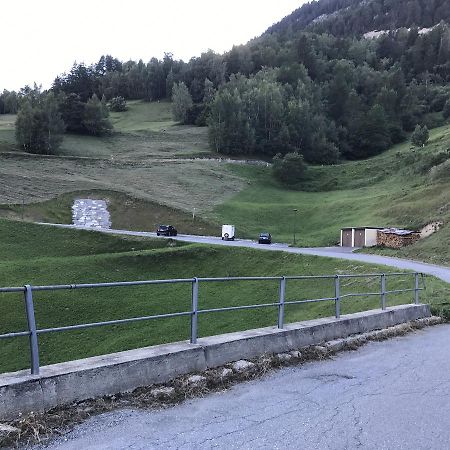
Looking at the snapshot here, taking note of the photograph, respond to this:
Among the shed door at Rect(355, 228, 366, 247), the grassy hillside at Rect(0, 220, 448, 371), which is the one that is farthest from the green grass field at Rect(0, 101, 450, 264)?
the grassy hillside at Rect(0, 220, 448, 371)

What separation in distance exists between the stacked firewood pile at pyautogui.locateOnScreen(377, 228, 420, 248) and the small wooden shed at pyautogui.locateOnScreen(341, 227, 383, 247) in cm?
81

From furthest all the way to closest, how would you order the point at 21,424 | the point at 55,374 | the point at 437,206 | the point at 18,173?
1. the point at 18,173
2. the point at 437,206
3. the point at 55,374
4. the point at 21,424

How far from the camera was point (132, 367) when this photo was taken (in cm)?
678

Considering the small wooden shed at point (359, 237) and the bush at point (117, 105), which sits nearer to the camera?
the small wooden shed at point (359, 237)

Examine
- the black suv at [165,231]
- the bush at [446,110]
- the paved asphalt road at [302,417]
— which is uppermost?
the bush at [446,110]

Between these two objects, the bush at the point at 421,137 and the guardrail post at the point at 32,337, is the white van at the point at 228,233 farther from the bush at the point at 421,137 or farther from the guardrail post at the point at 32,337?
the bush at the point at 421,137

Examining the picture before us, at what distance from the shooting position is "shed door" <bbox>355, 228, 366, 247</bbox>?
55.6 metres

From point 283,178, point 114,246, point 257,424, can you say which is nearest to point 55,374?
point 257,424

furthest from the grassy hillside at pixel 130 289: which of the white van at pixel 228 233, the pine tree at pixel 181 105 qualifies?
the pine tree at pixel 181 105

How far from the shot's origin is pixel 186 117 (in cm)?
15250

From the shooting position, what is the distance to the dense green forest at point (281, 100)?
120m

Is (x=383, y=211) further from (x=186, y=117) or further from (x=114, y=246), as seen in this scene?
(x=186, y=117)

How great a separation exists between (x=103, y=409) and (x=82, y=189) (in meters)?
65.8

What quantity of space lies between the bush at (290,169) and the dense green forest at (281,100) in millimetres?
22799
